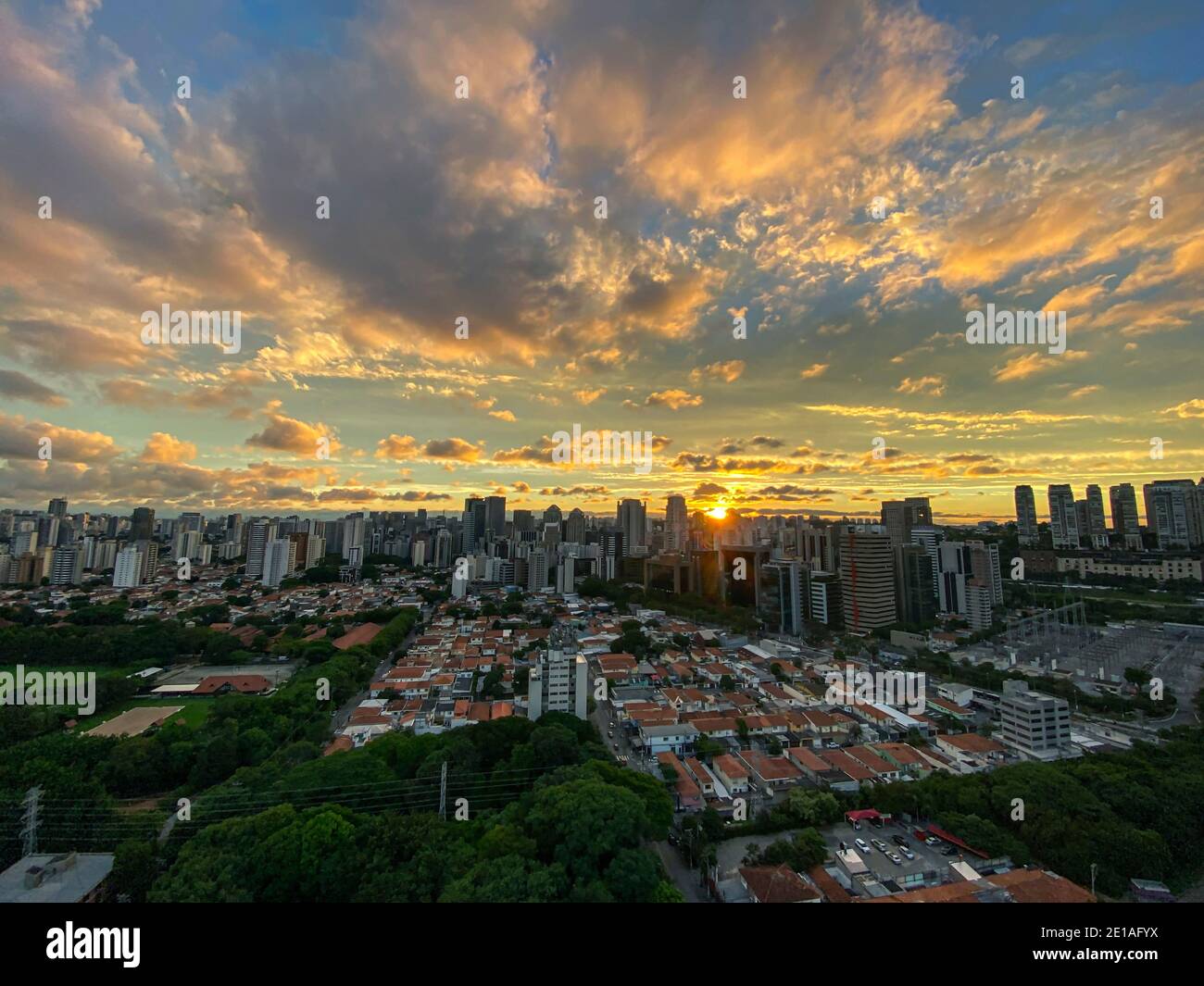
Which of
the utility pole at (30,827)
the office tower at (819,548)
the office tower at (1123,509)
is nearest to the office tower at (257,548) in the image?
the utility pole at (30,827)

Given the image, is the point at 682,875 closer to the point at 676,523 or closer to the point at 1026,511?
the point at 676,523

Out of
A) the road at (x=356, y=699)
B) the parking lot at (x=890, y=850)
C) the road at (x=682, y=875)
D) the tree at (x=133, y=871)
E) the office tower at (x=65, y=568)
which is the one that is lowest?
the road at (x=682, y=875)

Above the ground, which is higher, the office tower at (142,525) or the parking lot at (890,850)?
the office tower at (142,525)

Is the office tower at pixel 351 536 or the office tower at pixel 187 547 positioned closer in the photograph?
the office tower at pixel 187 547

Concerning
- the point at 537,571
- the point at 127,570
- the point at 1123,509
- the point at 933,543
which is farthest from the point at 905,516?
the point at 127,570

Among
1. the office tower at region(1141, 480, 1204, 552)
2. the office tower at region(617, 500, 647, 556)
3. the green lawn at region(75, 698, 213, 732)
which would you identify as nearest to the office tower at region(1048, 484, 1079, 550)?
the office tower at region(1141, 480, 1204, 552)

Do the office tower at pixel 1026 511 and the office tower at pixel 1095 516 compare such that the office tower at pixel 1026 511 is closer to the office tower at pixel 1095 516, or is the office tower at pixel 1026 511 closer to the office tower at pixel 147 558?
the office tower at pixel 1095 516

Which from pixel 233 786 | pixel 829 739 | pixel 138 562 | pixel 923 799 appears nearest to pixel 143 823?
pixel 233 786
